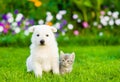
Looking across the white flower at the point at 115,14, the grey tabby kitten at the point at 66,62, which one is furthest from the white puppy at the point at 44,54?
the white flower at the point at 115,14

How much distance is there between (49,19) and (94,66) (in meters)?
3.66

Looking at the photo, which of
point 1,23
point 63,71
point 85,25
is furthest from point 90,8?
point 63,71

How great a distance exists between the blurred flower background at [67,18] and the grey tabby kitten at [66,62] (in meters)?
3.77

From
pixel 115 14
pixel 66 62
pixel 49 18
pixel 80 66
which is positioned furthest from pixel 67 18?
pixel 66 62

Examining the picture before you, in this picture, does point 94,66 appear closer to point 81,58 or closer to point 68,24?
point 81,58

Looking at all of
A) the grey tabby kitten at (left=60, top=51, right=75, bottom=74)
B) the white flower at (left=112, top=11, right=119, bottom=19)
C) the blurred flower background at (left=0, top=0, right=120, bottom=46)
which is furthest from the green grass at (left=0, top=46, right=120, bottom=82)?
the white flower at (left=112, top=11, right=119, bottom=19)

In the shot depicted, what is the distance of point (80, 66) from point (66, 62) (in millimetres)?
1131

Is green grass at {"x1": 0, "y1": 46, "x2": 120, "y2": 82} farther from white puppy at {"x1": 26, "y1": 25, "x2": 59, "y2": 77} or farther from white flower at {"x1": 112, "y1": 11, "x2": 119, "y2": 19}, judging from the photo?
white flower at {"x1": 112, "y1": 11, "x2": 119, "y2": 19}

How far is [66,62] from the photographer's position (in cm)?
672

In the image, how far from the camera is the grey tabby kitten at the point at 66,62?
6.73 metres

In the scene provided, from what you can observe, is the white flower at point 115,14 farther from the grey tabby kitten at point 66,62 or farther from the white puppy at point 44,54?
the white puppy at point 44,54

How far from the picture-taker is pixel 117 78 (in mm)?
6734

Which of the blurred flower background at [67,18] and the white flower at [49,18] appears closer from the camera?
the blurred flower background at [67,18]

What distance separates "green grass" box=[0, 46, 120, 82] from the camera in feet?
21.8
